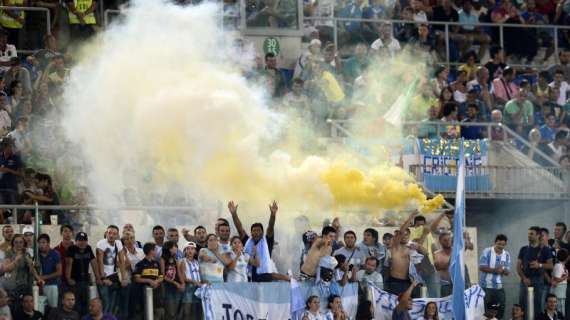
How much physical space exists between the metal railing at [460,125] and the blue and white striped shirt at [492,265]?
163 inches

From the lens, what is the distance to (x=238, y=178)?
2634 cm

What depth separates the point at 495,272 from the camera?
24812 millimetres

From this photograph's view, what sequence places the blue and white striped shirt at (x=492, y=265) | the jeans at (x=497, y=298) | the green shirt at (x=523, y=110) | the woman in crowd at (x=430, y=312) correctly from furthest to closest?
the green shirt at (x=523, y=110) → the blue and white striped shirt at (x=492, y=265) → the jeans at (x=497, y=298) → the woman in crowd at (x=430, y=312)

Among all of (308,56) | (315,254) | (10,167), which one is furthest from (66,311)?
(308,56)

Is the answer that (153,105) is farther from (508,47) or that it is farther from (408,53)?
(508,47)

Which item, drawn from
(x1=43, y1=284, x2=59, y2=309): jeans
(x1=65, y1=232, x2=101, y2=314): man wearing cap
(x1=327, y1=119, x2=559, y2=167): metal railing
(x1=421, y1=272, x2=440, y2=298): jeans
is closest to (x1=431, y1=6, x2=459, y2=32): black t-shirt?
(x1=327, y1=119, x2=559, y2=167): metal railing

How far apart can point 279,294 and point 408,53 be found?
32.3 ft

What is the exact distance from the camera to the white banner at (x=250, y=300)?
22656 millimetres

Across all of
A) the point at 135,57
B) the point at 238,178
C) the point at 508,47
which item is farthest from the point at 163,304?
the point at 508,47

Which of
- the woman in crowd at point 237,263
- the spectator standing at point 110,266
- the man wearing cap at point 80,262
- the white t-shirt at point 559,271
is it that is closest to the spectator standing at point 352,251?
the woman in crowd at point 237,263

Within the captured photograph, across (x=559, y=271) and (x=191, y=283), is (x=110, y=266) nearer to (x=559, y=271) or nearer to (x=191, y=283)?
(x=191, y=283)

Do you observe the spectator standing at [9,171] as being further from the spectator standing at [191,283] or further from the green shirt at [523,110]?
the green shirt at [523,110]

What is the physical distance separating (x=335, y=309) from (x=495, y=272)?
2.95m

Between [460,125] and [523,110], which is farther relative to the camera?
[523,110]
